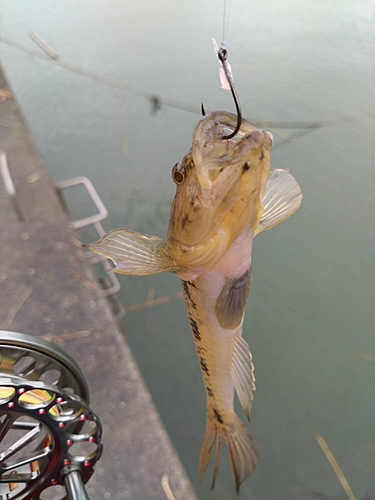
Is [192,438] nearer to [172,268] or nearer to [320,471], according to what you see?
[320,471]

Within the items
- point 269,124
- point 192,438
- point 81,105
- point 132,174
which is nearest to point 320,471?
point 192,438

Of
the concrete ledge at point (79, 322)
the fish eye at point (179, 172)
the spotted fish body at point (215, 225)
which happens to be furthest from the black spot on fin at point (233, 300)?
the concrete ledge at point (79, 322)

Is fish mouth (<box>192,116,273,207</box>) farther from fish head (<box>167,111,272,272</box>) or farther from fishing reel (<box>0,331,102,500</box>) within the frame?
fishing reel (<box>0,331,102,500</box>)

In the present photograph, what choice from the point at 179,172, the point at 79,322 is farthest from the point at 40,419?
the point at 79,322

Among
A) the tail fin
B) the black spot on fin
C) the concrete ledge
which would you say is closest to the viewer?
the black spot on fin

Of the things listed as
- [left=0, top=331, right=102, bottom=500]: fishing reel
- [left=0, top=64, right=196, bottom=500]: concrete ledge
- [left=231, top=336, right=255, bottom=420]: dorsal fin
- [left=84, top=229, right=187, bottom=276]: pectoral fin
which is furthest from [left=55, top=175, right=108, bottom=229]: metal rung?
[left=84, top=229, right=187, bottom=276]: pectoral fin

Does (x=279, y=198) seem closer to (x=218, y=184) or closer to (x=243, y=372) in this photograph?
(x=218, y=184)

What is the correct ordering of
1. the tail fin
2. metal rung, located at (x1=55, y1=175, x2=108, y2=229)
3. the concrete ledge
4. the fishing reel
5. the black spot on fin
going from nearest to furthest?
the black spot on fin → the fishing reel → the tail fin → the concrete ledge → metal rung, located at (x1=55, y1=175, x2=108, y2=229)
